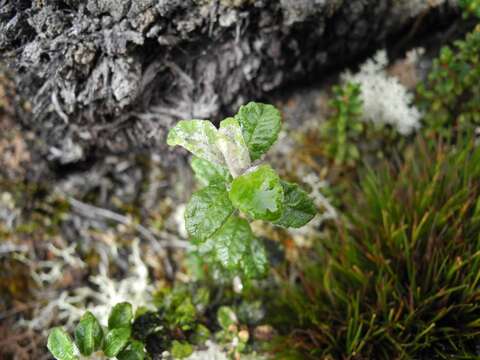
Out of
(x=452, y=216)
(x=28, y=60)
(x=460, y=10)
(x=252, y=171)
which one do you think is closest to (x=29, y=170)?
(x=28, y=60)

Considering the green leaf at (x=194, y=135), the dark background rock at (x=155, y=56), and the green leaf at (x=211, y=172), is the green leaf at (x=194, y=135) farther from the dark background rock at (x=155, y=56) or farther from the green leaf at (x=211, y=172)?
the dark background rock at (x=155, y=56)

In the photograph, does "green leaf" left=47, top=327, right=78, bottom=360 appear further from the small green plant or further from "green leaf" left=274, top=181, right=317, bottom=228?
"green leaf" left=274, top=181, right=317, bottom=228

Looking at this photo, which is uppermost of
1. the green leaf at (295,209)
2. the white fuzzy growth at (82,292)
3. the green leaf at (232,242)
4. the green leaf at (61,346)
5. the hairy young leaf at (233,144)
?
the hairy young leaf at (233,144)

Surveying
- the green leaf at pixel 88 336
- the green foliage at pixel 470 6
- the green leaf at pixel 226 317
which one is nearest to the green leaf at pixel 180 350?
the green leaf at pixel 226 317

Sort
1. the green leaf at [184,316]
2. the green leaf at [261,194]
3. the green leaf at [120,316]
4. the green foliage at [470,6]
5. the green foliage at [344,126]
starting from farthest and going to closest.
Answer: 1. the green foliage at [344,126]
2. the green foliage at [470,6]
3. the green leaf at [184,316]
4. the green leaf at [120,316]
5. the green leaf at [261,194]

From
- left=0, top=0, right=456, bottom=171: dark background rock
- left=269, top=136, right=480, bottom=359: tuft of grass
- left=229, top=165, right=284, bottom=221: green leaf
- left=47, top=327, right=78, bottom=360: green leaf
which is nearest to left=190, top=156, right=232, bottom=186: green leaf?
left=229, top=165, right=284, bottom=221: green leaf

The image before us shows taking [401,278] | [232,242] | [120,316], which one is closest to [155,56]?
[232,242]

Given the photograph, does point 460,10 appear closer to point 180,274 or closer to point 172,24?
point 172,24
